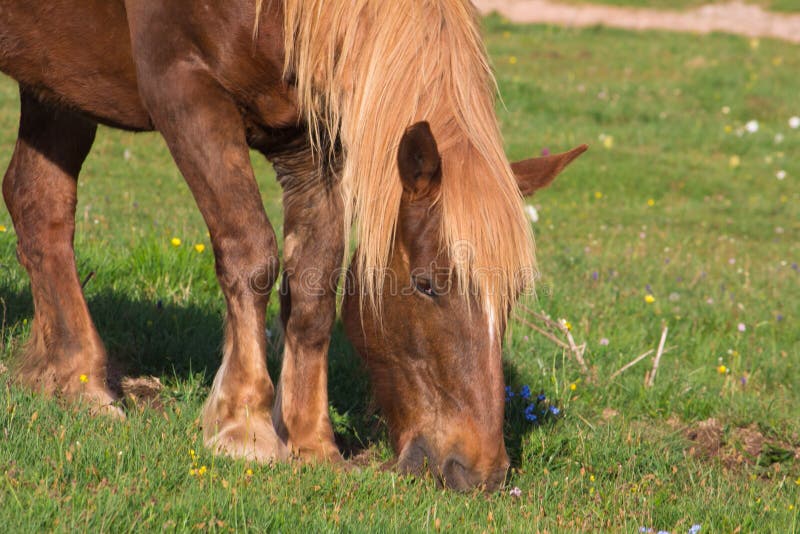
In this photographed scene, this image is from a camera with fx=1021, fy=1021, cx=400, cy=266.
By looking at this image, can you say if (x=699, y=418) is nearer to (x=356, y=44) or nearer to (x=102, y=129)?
(x=356, y=44)

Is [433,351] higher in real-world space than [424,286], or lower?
lower

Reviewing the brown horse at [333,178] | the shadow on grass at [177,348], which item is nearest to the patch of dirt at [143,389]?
the shadow on grass at [177,348]

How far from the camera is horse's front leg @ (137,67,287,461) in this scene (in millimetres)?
3682

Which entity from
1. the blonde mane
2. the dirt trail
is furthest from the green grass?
the blonde mane

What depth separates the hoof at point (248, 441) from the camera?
11.9ft

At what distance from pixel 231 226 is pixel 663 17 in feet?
74.3

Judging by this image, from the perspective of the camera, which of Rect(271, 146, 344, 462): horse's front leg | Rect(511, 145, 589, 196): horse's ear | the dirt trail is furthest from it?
the dirt trail

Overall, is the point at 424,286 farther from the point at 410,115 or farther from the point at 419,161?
the point at 410,115

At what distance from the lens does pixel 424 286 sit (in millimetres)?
3529

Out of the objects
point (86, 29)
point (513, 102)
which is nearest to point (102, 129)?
point (513, 102)

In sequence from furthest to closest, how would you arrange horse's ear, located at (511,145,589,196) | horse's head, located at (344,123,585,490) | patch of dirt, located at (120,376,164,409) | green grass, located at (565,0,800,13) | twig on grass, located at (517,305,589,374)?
1. green grass, located at (565,0,800,13)
2. twig on grass, located at (517,305,589,374)
3. patch of dirt, located at (120,376,164,409)
4. horse's ear, located at (511,145,589,196)
5. horse's head, located at (344,123,585,490)

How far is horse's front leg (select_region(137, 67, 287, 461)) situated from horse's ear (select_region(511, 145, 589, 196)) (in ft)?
3.13

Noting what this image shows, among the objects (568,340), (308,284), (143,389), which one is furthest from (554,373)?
(143,389)

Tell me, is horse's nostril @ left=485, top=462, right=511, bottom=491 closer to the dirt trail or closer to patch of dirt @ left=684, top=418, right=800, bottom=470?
patch of dirt @ left=684, top=418, right=800, bottom=470
